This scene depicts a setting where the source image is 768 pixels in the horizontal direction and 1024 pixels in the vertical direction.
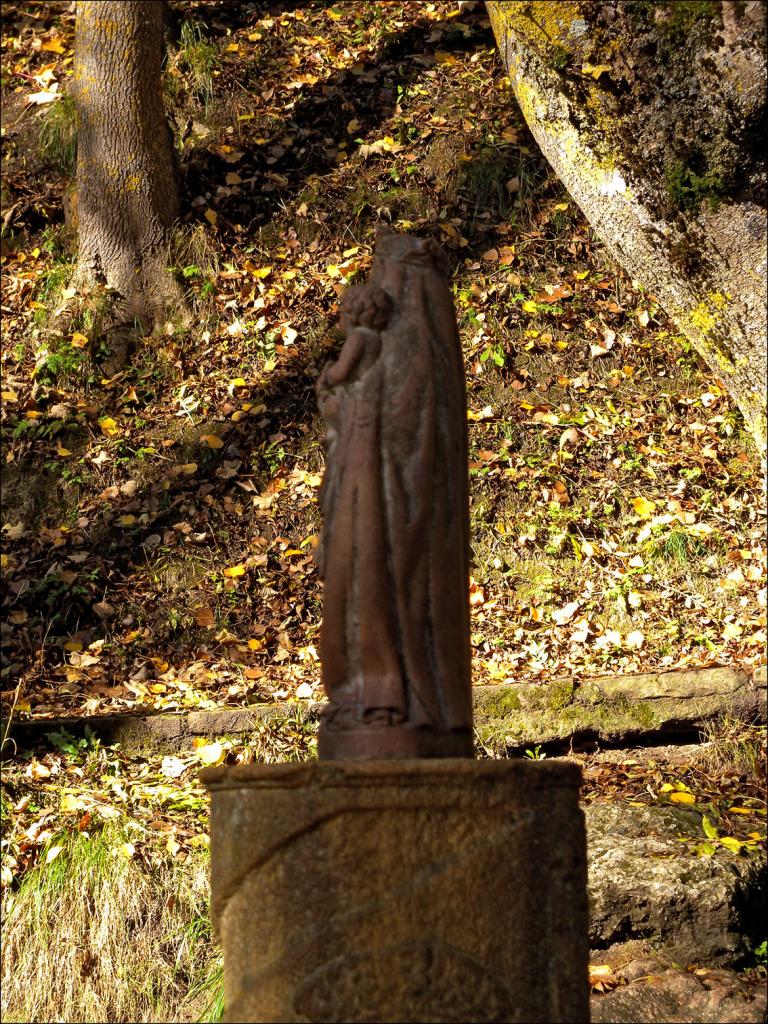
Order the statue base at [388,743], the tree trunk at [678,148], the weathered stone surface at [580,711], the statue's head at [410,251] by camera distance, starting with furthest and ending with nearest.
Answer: the weathered stone surface at [580,711]
the tree trunk at [678,148]
the statue's head at [410,251]
the statue base at [388,743]

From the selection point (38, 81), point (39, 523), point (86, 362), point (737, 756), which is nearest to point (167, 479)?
point (39, 523)

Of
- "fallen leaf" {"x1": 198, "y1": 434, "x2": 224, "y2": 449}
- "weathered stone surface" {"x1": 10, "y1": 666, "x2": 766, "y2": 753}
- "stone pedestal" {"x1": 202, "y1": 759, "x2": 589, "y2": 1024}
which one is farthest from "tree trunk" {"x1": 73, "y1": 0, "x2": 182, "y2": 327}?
"stone pedestal" {"x1": 202, "y1": 759, "x2": 589, "y2": 1024}

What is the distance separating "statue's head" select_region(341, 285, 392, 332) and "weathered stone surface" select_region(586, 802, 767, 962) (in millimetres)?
2561

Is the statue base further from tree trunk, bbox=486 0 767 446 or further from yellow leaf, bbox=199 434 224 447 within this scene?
yellow leaf, bbox=199 434 224 447

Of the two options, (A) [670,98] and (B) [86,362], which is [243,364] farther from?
(A) [670,98]

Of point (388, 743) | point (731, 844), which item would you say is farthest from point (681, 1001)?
point (388, 743)

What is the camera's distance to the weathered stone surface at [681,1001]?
431 cm

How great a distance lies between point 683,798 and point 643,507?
267cm

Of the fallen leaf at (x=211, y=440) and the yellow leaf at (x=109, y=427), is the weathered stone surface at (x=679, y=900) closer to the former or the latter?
the fallen leaf at (x=211, y=440)

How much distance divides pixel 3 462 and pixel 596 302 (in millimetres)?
4690

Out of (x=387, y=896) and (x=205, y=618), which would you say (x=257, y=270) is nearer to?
(x=205, y=618)

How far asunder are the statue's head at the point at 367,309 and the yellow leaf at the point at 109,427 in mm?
5273

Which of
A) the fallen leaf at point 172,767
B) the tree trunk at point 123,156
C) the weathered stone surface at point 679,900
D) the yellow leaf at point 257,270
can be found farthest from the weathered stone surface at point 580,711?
the yellow leaf at point 257,270

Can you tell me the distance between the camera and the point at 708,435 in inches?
324
